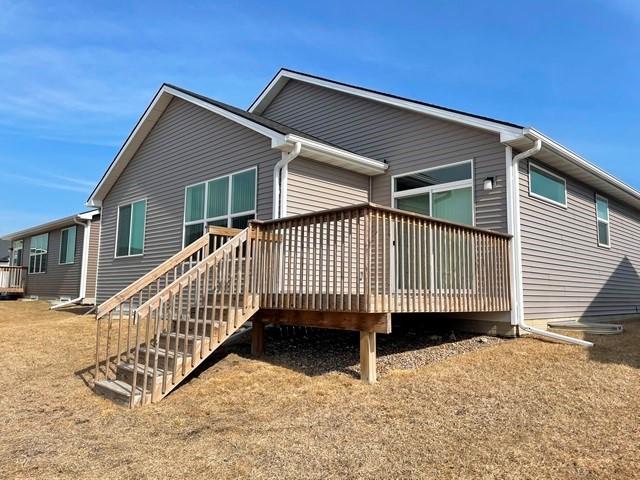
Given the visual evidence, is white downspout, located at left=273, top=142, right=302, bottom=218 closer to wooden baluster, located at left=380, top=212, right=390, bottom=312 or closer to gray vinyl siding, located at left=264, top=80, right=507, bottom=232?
gray vinyl siding, located at left=264, top=80, right=507, bottom=232

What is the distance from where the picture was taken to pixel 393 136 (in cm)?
977

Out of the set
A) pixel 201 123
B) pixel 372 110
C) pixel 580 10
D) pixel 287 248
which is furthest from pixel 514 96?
pixel 287 248

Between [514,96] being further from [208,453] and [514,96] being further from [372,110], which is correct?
[208,453]

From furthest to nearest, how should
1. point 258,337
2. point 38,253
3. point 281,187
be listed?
point 38,253
point 281,187
point 258,337

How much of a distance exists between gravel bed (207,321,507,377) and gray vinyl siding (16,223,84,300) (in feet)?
43.1

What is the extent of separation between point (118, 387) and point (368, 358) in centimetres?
295

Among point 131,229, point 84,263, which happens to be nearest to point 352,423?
point 131,229

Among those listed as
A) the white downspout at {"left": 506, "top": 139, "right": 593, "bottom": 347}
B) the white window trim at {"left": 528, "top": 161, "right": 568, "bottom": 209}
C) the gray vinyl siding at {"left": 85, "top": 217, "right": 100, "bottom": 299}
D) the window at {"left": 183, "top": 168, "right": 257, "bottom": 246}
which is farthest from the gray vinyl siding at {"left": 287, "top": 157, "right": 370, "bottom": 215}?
the gray vinyl siding at {"left": 85, "top": 217, "right": 100, "bottom": 299}

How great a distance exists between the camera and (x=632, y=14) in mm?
10734

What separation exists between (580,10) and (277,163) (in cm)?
879

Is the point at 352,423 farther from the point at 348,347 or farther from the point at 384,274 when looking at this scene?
the point at 348,347

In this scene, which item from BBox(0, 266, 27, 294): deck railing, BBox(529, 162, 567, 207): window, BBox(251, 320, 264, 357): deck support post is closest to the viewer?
BBox(251, 320, 264, 357): deck support post

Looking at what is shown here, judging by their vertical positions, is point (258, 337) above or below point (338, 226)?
below

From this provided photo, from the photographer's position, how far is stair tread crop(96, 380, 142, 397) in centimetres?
530
